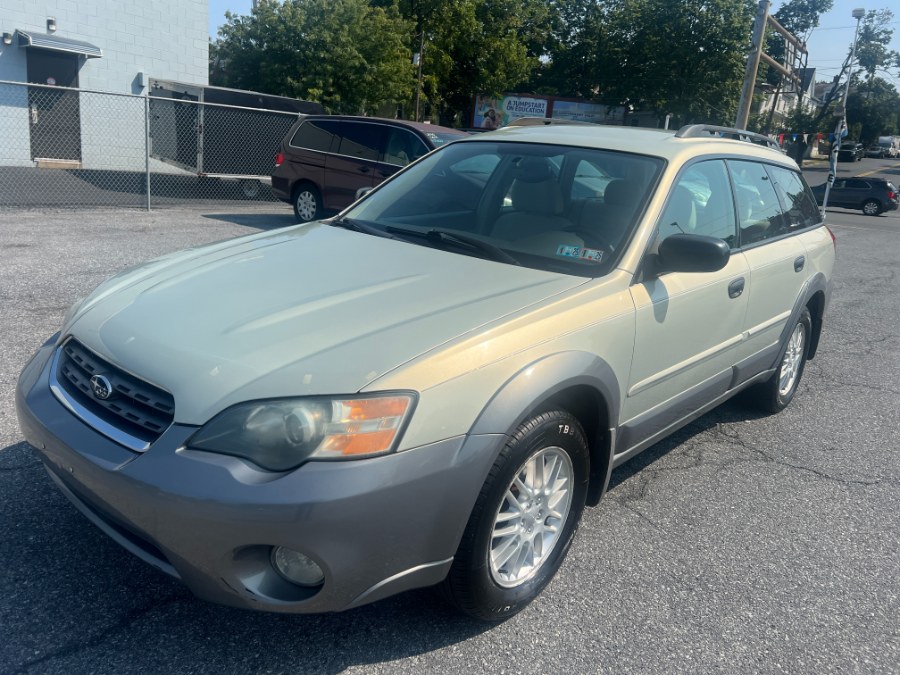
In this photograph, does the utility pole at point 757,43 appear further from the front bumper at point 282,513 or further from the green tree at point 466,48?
the front bumper at point 282,513

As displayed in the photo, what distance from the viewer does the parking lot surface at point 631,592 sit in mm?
2535

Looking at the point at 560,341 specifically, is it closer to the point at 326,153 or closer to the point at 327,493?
the point at 327,493

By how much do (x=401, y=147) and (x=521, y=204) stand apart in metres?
7.80

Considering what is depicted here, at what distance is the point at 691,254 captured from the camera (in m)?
3.18

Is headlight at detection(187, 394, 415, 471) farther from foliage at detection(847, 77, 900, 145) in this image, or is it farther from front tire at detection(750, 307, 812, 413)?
foliage at detection(847, 77, 900, 145)

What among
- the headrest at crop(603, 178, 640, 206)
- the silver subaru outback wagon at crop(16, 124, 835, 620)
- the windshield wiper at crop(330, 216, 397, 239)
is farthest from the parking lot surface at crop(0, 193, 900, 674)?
the windshield wiper at crop(330, 216, 397, 239)

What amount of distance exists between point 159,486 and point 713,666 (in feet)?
6.24

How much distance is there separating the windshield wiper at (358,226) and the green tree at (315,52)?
67.7 ft

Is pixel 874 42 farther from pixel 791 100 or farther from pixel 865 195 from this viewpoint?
pixel 865 195

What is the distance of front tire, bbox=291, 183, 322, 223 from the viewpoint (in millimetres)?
11914

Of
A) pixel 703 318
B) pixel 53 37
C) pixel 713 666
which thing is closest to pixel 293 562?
pixel 713 666

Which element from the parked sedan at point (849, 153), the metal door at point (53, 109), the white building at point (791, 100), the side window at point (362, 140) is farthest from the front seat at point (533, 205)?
the parked sedan at point (849, 153)

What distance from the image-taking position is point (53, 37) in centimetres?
1656

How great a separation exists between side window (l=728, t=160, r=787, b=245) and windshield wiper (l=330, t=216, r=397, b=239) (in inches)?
75.3
